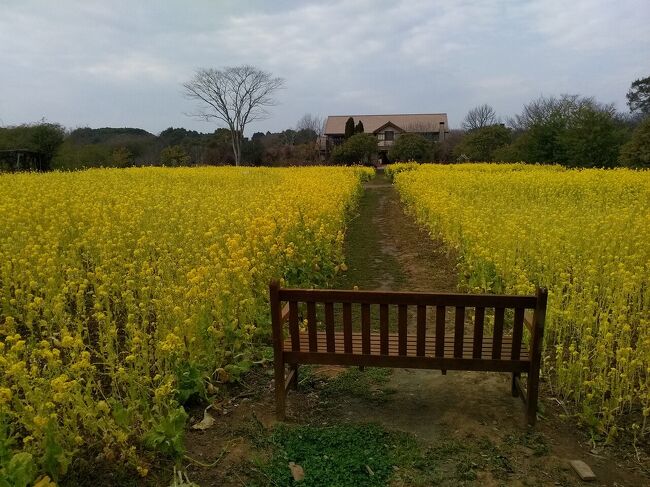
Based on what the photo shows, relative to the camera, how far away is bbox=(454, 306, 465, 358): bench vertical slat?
3744 mm

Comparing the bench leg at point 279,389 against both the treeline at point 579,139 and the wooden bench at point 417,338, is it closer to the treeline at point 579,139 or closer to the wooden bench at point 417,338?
the wooden bench at point 417,338

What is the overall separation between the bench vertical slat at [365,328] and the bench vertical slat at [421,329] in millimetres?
→ 369

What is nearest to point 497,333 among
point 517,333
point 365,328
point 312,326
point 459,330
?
point 517,333

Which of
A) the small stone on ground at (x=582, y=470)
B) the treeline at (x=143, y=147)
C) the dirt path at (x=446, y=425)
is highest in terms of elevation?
the treeline at (x=143, y=147)

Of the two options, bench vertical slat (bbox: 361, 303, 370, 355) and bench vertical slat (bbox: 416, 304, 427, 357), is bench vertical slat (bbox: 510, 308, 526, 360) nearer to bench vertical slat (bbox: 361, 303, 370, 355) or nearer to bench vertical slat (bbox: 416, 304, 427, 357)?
bench vertical slat (bbox: 416, 304, 427, 357)

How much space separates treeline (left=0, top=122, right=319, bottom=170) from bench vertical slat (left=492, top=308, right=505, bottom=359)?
107 feet

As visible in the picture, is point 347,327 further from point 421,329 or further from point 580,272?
point 580,272

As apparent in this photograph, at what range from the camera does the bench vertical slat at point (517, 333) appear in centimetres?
379

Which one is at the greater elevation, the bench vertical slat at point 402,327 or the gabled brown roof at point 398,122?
the gabled brown roof at point 398,122

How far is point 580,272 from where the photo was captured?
6488 mm

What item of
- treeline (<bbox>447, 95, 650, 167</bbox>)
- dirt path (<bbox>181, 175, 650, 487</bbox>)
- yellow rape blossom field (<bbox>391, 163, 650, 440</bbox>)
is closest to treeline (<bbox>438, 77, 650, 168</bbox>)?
treeline (<bbox>447, 95, 650, 167</bbox>)

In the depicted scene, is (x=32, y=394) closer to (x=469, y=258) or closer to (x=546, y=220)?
(x=469, y=258)

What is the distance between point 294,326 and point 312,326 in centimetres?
17

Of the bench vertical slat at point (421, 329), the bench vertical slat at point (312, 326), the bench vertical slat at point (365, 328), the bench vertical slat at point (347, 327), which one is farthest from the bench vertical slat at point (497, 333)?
the bench vertical slat at point (312, 326)
